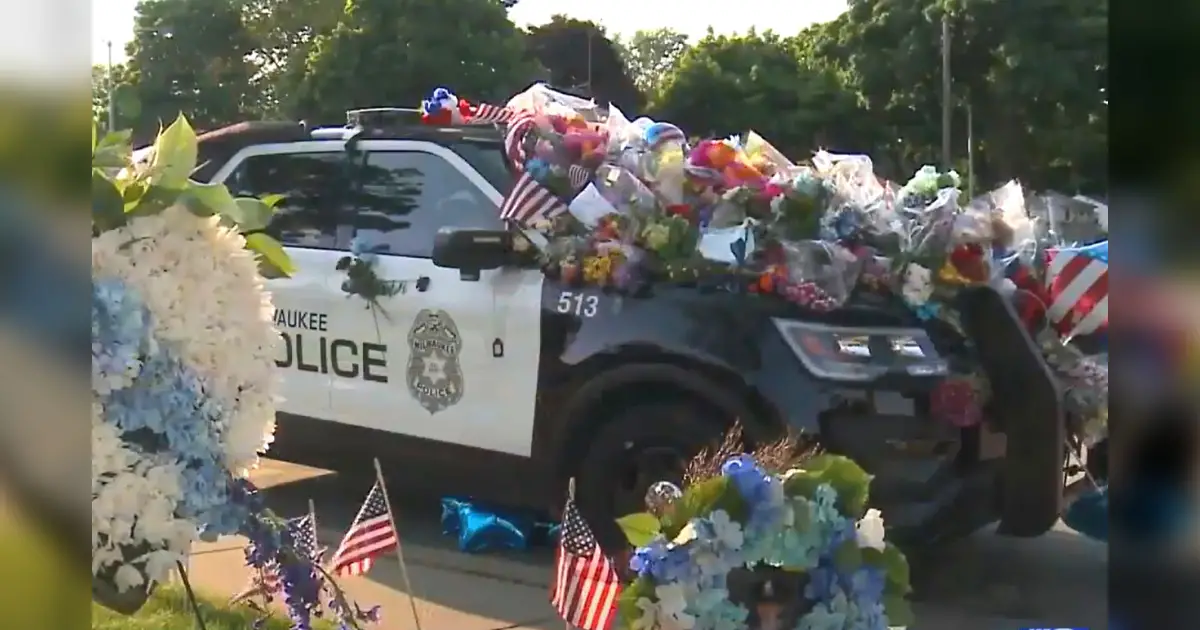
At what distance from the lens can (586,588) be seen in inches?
128

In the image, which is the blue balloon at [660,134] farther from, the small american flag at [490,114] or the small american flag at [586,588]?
the small american flag at [586,588]

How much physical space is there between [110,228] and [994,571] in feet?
13.8

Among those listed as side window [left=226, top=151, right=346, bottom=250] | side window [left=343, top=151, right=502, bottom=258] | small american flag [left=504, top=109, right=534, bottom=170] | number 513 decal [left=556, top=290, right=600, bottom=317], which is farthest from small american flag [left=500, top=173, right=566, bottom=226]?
side window [left=226, top=151, right=346, bottom=250]

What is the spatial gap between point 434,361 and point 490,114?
4.73ft

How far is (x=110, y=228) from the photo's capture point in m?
2.54

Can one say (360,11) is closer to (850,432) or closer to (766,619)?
(850,432)

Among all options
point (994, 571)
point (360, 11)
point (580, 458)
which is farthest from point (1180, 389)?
point (360, 11)

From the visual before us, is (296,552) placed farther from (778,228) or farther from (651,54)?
(651,54)

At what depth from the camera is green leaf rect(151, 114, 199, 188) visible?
2.66 meters

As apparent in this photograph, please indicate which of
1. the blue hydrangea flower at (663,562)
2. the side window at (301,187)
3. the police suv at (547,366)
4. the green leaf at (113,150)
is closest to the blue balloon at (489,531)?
the police suv at (547,366)

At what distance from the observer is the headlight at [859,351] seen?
15.7ft

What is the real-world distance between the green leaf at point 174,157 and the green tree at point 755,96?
4.63 metres

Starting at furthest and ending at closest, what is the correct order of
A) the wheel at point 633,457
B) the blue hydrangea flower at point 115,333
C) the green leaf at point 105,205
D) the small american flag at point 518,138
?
1. the small american flag at point 518,138
2. the wheel at point 633,457
3. the green leaf at point 105,205
4. the blue hydrangea flower at point 115,333

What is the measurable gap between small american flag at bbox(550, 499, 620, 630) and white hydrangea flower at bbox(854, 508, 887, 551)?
0.69 m
